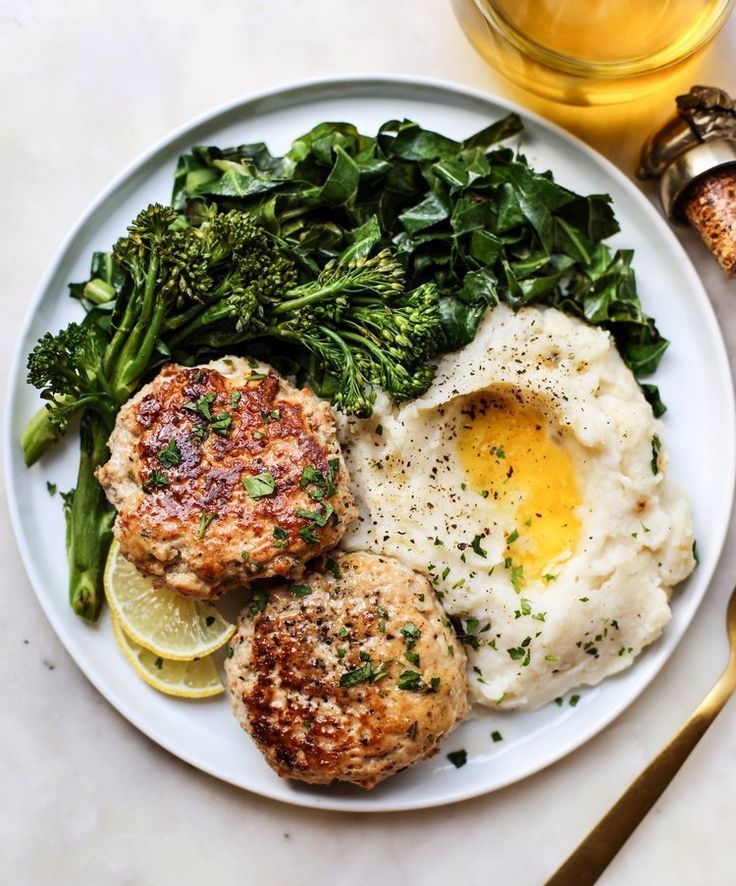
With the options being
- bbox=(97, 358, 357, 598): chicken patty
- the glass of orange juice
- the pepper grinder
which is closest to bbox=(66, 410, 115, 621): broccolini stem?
bbox=(97, 358, 357, 598): chicken patty

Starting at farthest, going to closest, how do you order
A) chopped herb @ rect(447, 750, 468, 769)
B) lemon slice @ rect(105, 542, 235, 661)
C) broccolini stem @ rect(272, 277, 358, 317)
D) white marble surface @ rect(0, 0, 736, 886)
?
1. white marble surface @ rect(0, 0, 736, 886)
2. chopped herb @ rect(447, 750, 468, 769)
3. lemon slice @ rect(105, 542, 235, 661)
4. broccolini stem @ rect(272, 277, 358, 317)

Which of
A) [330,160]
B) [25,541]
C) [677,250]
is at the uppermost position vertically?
[330,160]

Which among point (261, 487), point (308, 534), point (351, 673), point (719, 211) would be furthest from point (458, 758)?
point (719, 211)

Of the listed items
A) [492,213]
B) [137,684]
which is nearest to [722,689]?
[492,213]

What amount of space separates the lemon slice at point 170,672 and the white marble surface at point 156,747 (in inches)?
21.2

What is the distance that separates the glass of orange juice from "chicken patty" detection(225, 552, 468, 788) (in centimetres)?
249

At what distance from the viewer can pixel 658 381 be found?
4.68 meters

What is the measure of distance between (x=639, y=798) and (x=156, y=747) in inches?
104

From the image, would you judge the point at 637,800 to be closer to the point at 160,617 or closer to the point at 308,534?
the point at 308,534

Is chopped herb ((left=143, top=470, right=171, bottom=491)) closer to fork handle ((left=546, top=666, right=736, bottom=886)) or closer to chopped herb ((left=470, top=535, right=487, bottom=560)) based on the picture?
chopped herb ((left=470, top=535, right=487, bottom=560))

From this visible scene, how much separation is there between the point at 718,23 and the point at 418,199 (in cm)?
165

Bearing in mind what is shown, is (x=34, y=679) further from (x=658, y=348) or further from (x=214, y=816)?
(x=658, y=348)

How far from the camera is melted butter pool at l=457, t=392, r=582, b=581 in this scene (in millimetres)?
4438

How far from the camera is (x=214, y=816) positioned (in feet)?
16.1
